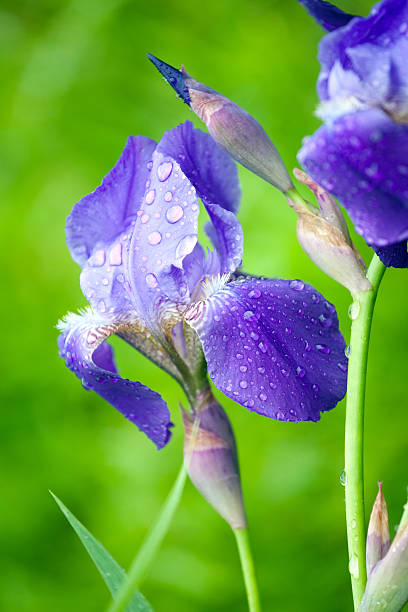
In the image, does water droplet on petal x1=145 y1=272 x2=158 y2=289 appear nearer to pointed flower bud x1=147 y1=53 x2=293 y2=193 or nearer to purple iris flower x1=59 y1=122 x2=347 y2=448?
purple iris flower x1=59 y1=122 x2=347 y2=448

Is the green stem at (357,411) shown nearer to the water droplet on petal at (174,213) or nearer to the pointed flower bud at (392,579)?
the pointed flower bud at (392,579)

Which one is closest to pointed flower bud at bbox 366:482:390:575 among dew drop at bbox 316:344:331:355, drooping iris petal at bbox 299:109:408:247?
dew drop at bbox 316:344:331:355

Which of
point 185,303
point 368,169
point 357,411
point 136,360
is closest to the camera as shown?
point 368,169

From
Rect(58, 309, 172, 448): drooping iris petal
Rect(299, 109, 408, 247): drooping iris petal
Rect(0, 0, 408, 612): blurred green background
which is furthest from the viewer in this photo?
Rect(0, 0, 408, 612): blurred green background

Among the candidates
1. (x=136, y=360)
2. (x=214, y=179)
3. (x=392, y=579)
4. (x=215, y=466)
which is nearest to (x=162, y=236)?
(x=214, y=179)

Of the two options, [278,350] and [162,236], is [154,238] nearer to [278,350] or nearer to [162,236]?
[162,236]

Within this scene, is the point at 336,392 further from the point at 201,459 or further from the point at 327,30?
the point at 327,30
